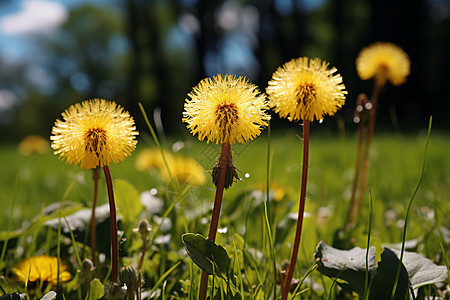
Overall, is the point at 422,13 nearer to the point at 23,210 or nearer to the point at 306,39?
the point at 306,39

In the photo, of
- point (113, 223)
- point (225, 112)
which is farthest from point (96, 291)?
point (225, 112)

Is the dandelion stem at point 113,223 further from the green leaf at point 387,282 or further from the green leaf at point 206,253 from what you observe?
the green leaf at point 387,282

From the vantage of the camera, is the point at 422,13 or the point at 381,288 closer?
the point at 381,288

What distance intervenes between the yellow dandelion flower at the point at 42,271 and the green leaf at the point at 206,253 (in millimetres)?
501

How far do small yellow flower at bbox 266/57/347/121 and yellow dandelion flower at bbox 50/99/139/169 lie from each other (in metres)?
0.33

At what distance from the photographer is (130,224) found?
4.96 ft

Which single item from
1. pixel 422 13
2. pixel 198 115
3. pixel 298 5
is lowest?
pixel 198 115

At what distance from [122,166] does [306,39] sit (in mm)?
17102

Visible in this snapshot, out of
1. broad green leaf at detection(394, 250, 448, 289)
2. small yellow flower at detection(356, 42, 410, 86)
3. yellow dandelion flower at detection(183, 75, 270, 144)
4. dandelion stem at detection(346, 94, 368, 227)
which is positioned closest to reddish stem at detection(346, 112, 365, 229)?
dandelion stem at detection(346, 94, 368, 227)

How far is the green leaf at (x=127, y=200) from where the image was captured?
1510mm

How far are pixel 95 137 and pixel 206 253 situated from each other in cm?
36

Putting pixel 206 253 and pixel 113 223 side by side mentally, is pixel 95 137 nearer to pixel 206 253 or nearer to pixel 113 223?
pixel 113 223

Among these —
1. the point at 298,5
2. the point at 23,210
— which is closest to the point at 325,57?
the point at 298,5

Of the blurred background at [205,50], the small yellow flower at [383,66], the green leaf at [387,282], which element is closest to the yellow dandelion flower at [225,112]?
the green leaf at [387,282]
